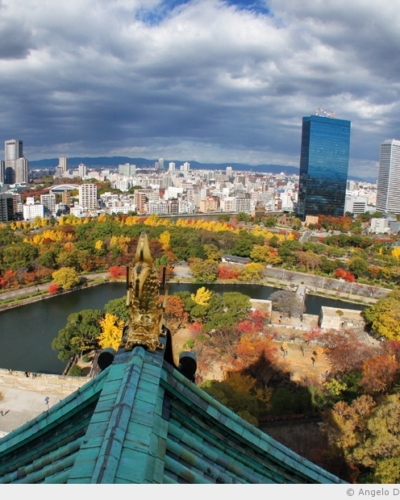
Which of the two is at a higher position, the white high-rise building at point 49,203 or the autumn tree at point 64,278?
the white high-rise building at point 49,203

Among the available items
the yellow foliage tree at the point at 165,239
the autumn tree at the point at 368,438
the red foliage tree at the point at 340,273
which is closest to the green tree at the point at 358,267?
the red foliage tree at the point at 340,273

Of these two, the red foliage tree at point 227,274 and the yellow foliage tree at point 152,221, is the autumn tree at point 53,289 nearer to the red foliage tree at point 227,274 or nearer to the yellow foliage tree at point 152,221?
the red foliage tree at point 227,274

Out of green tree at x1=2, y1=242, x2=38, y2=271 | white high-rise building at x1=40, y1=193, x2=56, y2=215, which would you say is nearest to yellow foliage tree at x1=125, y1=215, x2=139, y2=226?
green tree at x1=2, y1=242, x2=38, y2=271

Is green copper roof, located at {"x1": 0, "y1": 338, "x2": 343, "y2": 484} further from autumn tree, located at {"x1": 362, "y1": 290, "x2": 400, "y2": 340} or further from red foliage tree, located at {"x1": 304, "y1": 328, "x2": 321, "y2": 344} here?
autumn tree, located at {"x1": 362, "y1": 290, "x2": 400, "y2": 340}

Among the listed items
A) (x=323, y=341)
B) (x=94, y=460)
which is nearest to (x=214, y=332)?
(x=323, y=341)

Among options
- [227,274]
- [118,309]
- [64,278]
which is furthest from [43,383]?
[227,274]

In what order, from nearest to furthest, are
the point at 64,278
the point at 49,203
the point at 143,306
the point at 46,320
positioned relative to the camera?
1. the point at 143,306
2. the point at 46,320
3. the point at 64,278
4. the point at 49,203

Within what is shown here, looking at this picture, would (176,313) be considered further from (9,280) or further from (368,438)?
(9,280)

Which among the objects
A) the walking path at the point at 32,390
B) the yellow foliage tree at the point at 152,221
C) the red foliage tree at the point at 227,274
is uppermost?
the yellow foliage tree at the point at 152,221
